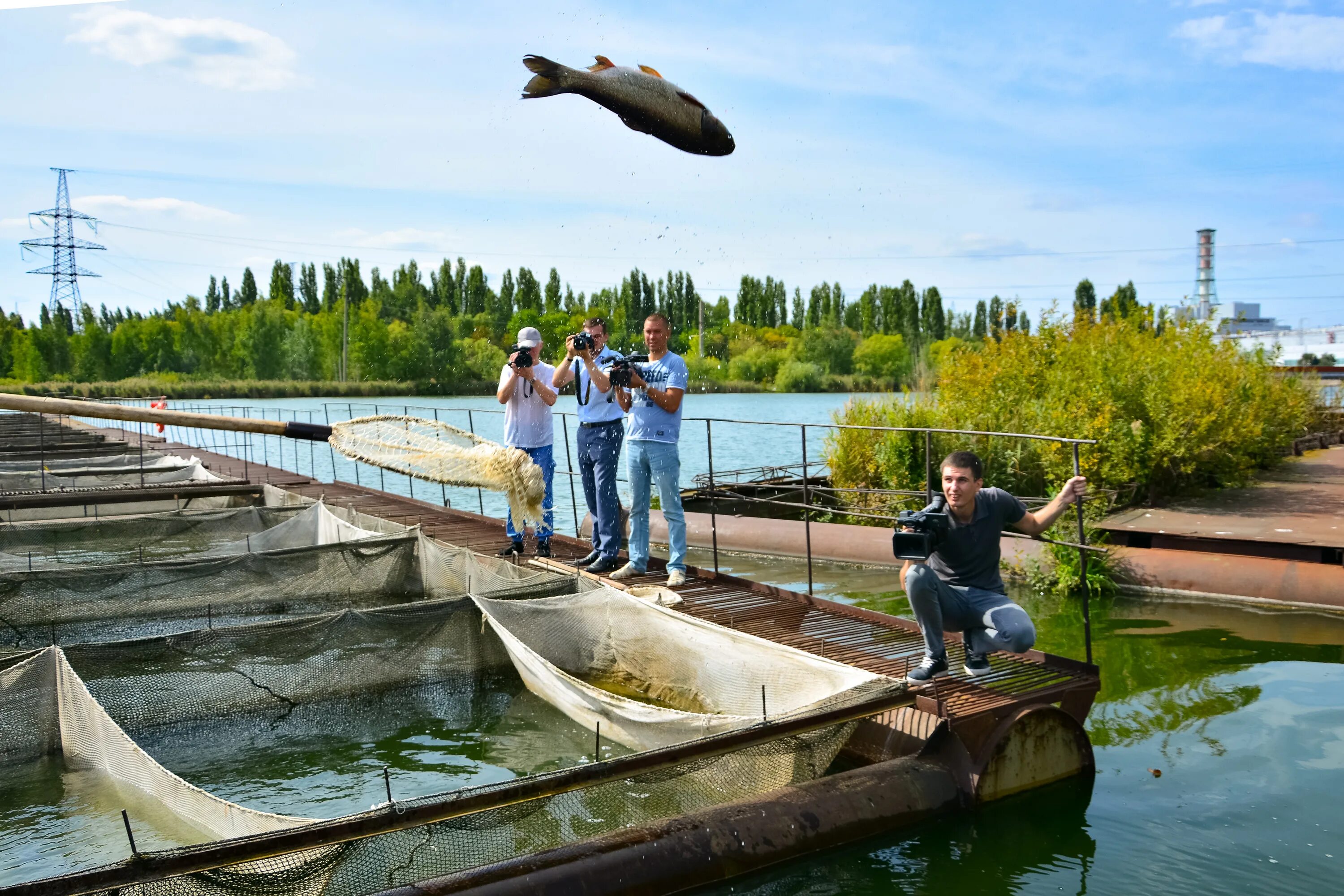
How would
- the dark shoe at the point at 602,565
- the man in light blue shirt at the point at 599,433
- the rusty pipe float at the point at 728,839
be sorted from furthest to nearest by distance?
the dark shoe at the point at 602,565 → the man in light blue shirt at the point at 599,433 → the rusty pipe float at the point at 728,839

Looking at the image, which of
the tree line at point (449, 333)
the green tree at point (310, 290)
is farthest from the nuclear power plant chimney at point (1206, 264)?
the green tree at point (310, 290)

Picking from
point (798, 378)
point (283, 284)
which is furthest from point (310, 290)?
point (798, 378)

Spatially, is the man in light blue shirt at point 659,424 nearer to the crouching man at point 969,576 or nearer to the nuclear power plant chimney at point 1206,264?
the crouching man at point 969,576

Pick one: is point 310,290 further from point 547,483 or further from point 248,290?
point 547,483

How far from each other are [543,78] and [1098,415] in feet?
30.6

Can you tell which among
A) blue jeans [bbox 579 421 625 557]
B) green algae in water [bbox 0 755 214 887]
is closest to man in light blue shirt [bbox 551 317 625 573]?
blue jeans [bbox 579 421 625 557]

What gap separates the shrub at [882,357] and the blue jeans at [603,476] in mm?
54367

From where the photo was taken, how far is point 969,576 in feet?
15.8

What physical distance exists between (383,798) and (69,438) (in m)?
22.2

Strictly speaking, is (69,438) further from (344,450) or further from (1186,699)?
(1186,699)

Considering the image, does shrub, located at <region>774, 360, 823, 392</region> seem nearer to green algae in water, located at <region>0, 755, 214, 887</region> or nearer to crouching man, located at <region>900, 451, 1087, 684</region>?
crouching man, located at <region>900, 451, 1087, 684</region>

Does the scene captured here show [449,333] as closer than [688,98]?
Result: No

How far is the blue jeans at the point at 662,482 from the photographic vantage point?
21.8 ft

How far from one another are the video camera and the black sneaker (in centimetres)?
365
